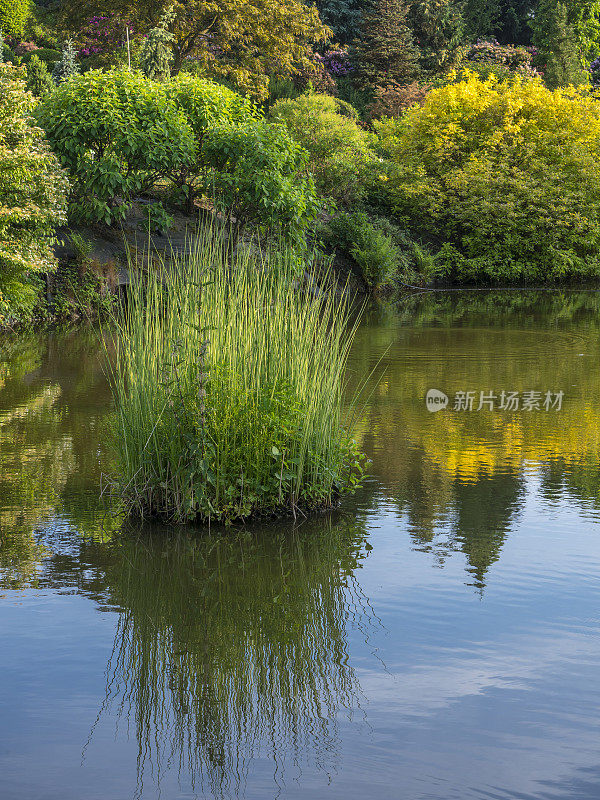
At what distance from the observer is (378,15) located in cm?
3756

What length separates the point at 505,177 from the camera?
1000 inches

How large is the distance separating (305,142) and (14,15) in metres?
15.9

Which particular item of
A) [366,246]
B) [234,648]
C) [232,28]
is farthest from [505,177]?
[234,648]

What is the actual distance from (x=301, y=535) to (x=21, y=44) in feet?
110

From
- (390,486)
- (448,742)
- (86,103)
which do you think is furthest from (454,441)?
(86,103)

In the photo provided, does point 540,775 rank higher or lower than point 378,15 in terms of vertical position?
lower

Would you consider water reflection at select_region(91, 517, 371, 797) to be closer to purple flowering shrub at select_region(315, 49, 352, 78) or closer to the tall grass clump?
the tall grass clump

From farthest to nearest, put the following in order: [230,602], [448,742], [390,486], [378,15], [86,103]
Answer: [378,15]
[86,103]
[390,486]
[230,602]
[448,742]

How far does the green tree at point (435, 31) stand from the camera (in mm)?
38844

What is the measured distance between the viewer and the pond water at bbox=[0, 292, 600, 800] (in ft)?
10.2

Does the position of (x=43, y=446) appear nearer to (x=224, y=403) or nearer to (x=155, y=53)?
(x=224, y=403)

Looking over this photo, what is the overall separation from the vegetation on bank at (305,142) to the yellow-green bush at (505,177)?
0.20ft

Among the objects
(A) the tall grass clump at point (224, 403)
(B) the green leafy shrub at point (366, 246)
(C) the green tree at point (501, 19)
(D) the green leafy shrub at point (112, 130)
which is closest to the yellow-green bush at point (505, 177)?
(B) the green leafy shrub at point (366, 246)

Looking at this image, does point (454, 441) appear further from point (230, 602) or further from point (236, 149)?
point (236, 149)
